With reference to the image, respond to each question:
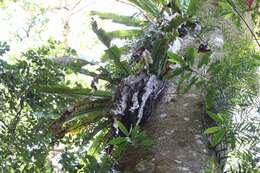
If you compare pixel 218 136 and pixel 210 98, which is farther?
pixel 210 98

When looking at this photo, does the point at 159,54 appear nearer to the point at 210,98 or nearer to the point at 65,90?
the point at 210,98

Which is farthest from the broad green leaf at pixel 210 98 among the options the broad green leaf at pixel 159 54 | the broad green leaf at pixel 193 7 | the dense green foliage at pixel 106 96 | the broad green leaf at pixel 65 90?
the broad green leaf at pixel 193 7

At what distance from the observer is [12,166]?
263 centimetres

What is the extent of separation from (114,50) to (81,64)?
1.04ft

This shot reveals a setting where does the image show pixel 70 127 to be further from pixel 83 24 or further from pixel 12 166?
pixel 83 24

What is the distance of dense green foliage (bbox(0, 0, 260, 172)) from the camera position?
2.24 metres

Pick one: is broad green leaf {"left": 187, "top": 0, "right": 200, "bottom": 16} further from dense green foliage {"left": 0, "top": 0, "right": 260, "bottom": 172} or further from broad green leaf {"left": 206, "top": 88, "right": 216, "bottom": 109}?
broad green leaf {"left": 206, "top": 88, "right": 216, "bottom": 109}

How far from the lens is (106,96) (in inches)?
111

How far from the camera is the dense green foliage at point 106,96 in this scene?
224 cm

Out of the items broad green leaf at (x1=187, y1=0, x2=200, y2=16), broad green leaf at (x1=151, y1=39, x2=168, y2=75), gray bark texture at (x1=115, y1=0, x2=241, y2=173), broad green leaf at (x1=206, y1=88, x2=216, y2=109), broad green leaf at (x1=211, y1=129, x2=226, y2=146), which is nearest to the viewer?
gray bark texture at (x1=115, y1=0, x2=241, y2=173)

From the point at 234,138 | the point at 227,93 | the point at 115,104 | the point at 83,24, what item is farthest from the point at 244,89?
the point at 83,24

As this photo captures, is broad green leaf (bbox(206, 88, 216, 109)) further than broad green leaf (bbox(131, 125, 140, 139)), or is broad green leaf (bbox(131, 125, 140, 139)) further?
broad green leaf (bbox(206, 88, 216, 109))

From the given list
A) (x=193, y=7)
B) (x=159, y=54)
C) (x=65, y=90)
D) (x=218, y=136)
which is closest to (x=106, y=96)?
(x=65, y=90)

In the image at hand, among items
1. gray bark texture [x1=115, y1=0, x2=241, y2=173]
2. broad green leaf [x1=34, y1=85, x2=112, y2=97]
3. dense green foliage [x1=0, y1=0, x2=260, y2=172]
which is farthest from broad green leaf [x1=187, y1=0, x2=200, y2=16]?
broad green leaf [x1=34, y1=85, x2=112, y2=97]
